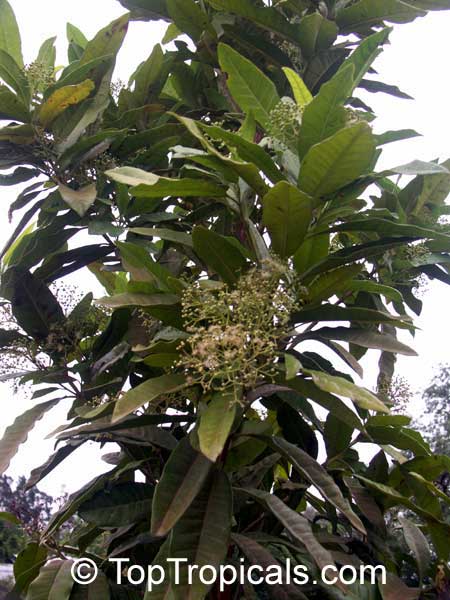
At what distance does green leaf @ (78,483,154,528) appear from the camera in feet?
6.50

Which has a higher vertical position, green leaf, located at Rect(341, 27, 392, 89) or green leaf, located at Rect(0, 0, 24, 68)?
green leaf, located at Rect(0, 0, 24, 68)

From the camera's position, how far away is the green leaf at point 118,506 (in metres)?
1.98

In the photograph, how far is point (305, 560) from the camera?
2.16m

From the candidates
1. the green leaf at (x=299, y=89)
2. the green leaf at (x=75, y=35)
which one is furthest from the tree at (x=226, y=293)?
the green leaf at (x=75, y=35)

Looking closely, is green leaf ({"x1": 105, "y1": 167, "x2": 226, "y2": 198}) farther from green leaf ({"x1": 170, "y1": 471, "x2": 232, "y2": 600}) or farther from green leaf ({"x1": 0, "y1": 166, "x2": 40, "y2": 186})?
green leaf ({"x1": 170, "y1": 471, "x2": 232, "y2": 600})

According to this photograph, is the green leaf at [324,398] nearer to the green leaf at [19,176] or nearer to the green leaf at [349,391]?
the green leaf at [349,391]

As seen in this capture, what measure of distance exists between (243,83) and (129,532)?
4.31ft

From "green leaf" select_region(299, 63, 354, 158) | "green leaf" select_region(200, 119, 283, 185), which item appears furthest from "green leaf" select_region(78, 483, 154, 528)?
"green leaf" select_region(299, 63, 354, 158)

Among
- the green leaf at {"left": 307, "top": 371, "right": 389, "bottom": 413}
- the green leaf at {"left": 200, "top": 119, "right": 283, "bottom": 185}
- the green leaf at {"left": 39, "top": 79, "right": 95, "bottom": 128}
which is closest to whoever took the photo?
the green leaf at {"left": 307, "top": 371, "right": 389, "bottom": 413}

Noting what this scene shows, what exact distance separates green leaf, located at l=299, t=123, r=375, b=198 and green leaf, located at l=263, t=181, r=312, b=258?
0.23 ft

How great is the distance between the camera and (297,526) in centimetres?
181

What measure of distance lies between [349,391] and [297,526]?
41 centimetres

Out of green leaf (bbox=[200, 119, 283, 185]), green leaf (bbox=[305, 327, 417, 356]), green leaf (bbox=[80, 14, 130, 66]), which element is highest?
green leaf (bbox=[80, 14, 130, 66])

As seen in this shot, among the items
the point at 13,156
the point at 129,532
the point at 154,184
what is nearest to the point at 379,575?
the point at 129,532
